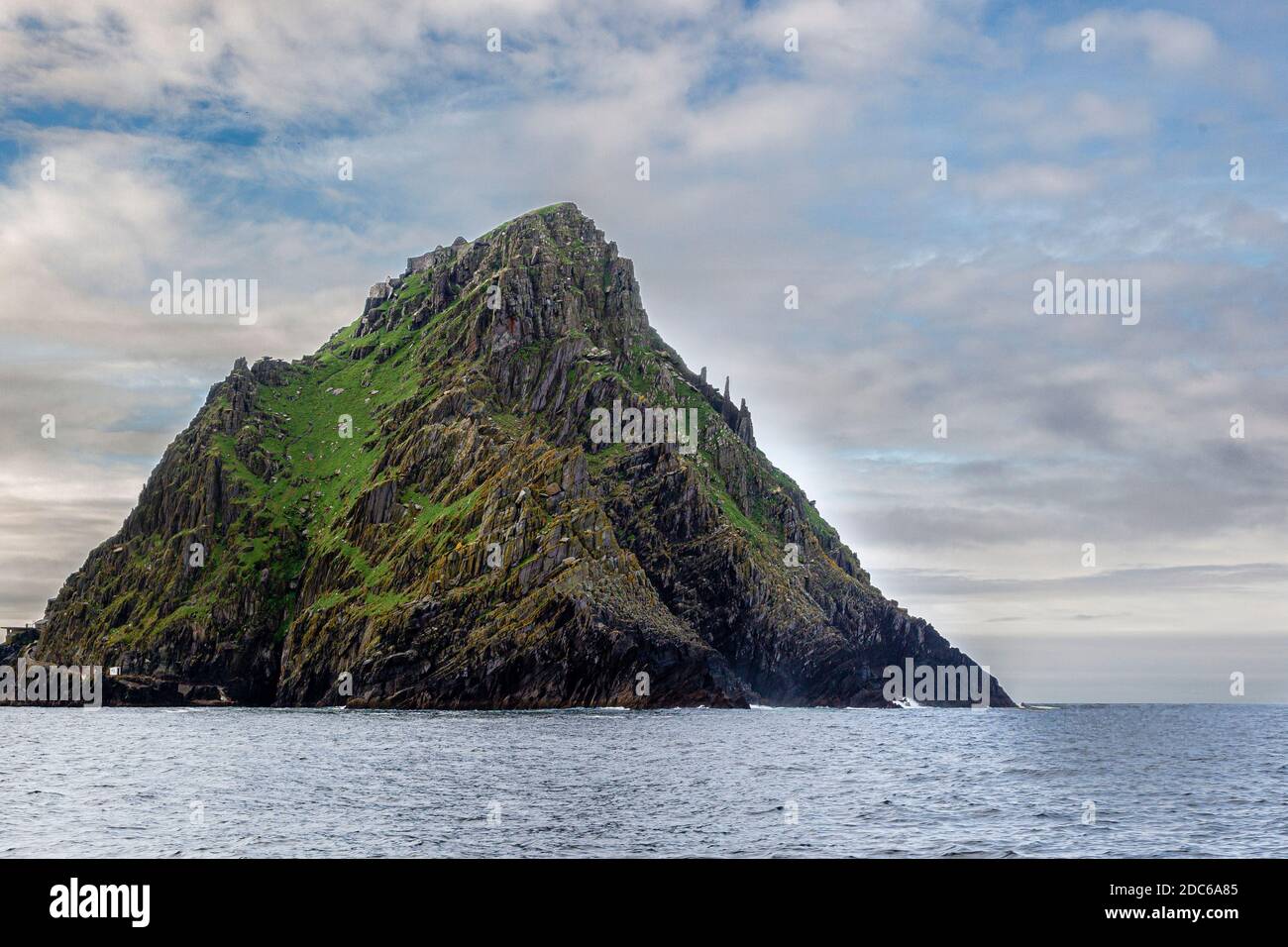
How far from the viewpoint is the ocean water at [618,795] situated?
52.4 meters

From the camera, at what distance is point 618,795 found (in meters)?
70.7

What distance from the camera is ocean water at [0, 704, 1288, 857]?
52438 millimetres

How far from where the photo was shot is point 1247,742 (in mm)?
151250
